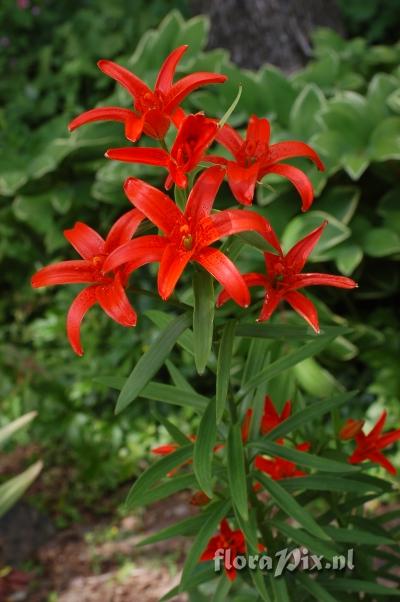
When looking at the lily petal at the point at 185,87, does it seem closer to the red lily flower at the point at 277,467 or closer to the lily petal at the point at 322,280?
the lily petal at the point at 322,280

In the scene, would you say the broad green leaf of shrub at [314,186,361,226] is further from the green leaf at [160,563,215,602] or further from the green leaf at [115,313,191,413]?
the green leaf at [115,313,191,413]

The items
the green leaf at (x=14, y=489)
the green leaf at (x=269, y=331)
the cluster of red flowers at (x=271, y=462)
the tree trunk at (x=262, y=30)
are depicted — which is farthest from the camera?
the tree trunk at (x=262, y=30)

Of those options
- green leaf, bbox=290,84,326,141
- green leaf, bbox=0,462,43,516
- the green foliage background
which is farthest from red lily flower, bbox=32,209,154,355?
green leaf, bbox=290,84,326,141

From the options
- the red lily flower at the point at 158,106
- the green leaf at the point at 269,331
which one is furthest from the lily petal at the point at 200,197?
the green leaf at the point at 269,331

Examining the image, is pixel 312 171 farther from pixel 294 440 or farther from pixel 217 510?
pixel 217 510

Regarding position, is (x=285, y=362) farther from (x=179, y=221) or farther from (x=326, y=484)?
(x=179, y=221)

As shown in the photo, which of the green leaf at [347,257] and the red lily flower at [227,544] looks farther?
the green leaf at [347,257]
